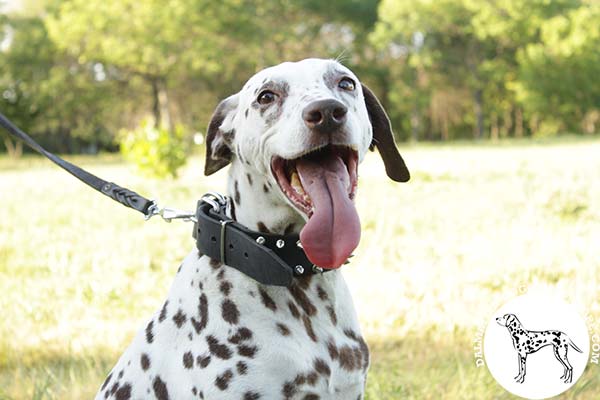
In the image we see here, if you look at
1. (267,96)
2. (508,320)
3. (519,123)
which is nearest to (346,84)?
(267,96)

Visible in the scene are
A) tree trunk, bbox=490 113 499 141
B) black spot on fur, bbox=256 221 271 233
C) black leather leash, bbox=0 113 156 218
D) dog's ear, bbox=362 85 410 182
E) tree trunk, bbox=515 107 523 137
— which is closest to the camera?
black spot on fur, bbox=256 221 271 233

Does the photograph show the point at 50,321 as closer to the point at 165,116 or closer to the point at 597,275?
the point at 597,275

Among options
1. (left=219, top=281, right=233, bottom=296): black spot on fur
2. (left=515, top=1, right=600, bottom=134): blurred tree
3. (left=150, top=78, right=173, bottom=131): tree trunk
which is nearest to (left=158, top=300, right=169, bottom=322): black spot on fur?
(left=219, top=281, right=233, bottom=296): black spot on fur

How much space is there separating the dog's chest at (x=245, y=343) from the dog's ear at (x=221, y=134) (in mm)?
464

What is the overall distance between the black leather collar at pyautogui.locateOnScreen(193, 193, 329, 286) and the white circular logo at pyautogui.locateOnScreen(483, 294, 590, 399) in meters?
1.70

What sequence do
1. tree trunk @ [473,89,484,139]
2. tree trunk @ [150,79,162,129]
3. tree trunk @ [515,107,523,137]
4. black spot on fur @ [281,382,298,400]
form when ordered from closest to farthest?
black spot on fur @ [281,382,298,400] → tree trunk @ [150,79,162,129] → tree trunk @ [473,89,484,139] → tree trunk @ [515,107,523,137]

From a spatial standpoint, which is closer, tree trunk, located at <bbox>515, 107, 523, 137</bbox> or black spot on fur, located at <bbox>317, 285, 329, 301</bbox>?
black spot on fur, located at <bbox>317, 285, 329, 301</bbox>

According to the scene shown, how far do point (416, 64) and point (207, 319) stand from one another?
154ft

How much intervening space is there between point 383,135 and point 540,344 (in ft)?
4.91

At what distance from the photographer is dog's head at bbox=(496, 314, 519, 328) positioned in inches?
154

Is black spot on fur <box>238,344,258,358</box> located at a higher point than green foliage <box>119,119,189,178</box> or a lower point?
higher

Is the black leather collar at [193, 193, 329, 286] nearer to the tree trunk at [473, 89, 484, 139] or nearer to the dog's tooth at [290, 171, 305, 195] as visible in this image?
the dog's tooth at [290, 171, 305, 195]

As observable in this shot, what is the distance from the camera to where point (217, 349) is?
2.21 m

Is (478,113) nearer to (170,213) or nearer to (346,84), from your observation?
(170,213)
